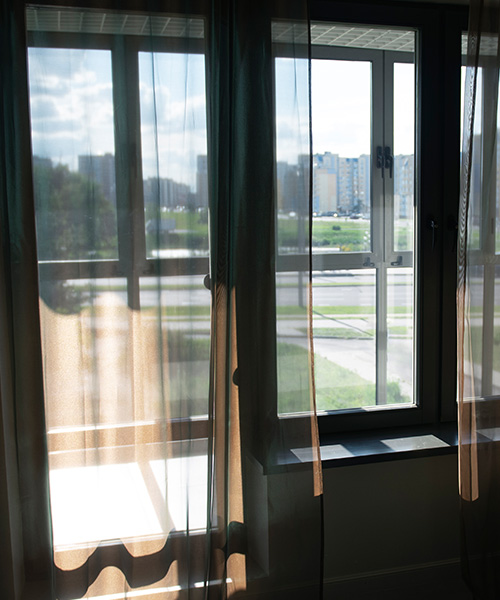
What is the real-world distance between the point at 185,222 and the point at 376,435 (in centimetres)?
111

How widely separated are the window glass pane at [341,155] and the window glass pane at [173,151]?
60 centimetres

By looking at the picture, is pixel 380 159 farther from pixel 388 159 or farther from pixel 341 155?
pixel 341 155

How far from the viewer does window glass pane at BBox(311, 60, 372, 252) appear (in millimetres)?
2375

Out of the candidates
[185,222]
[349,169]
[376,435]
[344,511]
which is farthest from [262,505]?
[349,169]

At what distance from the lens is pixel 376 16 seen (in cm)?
232

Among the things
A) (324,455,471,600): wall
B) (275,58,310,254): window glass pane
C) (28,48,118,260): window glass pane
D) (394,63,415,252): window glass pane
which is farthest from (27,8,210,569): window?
(394,63,415,252): window glass pane

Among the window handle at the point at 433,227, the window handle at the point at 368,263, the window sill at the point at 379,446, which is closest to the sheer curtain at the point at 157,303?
the window sill at the point at 379,446

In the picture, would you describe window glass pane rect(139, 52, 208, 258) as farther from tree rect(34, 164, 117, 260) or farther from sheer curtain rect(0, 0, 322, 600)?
tree rect(34, 164, 117, 260)

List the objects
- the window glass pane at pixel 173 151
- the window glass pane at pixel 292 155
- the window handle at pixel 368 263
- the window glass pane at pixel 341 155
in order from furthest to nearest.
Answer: the window handle at pixel 368 263, the window glass pane at pixel 341 155, the window glass pane at pixel 292 155, the window glass pane at pixel 173 151

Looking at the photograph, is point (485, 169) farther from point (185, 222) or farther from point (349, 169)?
point (185, 222)

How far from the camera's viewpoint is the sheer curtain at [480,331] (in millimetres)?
2242

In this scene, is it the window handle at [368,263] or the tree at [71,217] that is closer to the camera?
the tree at [71,217]

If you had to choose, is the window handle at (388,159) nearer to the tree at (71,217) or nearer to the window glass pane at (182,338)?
the window glass pane at (182,338)

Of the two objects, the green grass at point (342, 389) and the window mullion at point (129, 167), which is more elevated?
the window mullion at point (129, 167)
